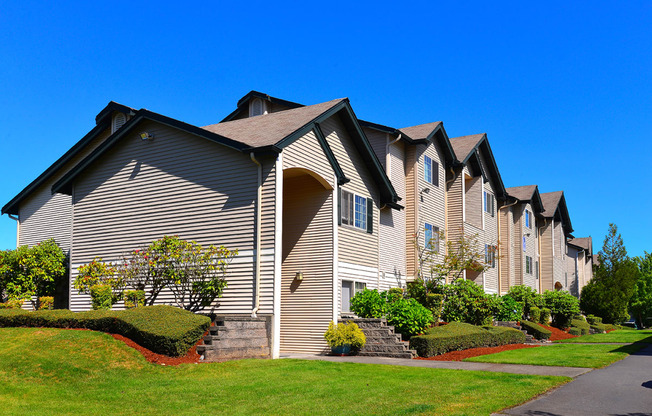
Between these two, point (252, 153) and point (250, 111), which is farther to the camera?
point (250, 111)

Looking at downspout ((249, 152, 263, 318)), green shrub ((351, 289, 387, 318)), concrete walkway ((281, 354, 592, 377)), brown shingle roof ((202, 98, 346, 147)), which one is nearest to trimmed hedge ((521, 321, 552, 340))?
green shrub ((351, 289, 387, 318))

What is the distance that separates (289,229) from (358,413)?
12.6 m

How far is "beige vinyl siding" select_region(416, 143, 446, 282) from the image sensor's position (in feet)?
94.1

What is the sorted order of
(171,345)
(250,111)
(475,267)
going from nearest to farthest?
(171,345) < (250,111) < (475,267)

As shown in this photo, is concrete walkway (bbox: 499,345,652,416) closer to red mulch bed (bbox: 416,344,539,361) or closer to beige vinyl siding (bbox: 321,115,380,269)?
red mulch bed (bbox: 416,344,539,361)

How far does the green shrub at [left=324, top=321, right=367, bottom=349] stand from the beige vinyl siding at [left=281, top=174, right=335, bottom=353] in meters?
0.89

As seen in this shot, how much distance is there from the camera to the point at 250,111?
100 feet

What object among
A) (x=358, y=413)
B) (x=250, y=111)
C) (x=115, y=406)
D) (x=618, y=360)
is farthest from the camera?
(x=250, y=111)

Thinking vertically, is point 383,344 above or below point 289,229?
below

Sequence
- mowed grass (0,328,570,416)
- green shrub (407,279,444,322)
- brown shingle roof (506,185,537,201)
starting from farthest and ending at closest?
1. brown shingle roof (506,185,537,201)
2. green shrub (407,279,444,322)
3. mowed grass (0,328,570,416)

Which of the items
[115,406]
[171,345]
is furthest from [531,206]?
[115,406]

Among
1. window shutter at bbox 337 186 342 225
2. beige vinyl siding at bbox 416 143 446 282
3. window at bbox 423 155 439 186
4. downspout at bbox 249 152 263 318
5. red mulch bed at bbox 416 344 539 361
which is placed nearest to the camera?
downspout at bbox 249 152 263 318

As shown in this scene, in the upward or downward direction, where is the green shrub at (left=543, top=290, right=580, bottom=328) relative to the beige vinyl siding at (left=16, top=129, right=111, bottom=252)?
downward

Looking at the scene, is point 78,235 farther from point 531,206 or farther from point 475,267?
point 531,206
